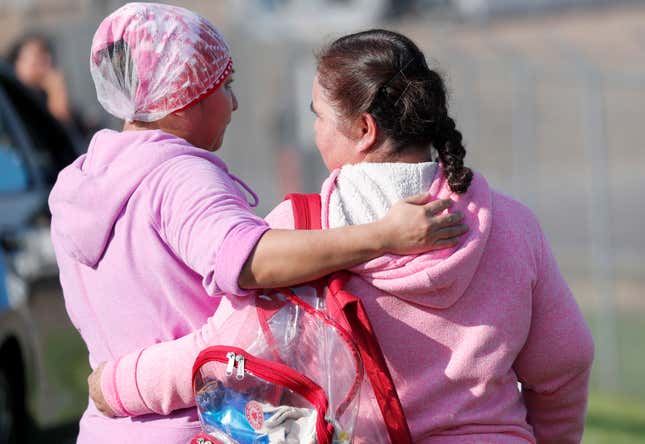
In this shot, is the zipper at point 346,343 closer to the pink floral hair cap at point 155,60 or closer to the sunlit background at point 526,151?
the pink floral hair cap at point 155,60

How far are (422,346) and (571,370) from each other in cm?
42

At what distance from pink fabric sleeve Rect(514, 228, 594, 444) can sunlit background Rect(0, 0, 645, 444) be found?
330cm

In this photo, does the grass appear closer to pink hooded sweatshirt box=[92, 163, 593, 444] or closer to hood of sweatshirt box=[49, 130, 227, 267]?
pink hooded sweatshirt box=[92, 163, 593, 444]

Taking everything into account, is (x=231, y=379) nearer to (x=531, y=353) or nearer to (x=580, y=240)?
(x=531, y=353)

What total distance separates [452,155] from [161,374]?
75 cm

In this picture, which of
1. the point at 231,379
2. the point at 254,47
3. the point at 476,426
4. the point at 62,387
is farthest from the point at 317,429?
the point at 254,47

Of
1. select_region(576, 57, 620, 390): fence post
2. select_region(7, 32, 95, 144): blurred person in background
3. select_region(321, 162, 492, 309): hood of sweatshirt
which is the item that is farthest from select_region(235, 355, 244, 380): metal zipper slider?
select_region(7, 32, 95, 144): blurred person in background

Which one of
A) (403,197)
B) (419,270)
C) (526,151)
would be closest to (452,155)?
(403,197)

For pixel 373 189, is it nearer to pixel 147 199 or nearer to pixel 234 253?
pixel 234 253

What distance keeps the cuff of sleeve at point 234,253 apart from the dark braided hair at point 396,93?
1.12 feet

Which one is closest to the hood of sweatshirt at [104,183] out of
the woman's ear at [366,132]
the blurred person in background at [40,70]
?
the woman's ear at [366,132]

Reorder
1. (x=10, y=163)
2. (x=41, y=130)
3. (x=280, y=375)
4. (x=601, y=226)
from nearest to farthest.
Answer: (x=280, y=375) → (x=10, y=163) → (x=41, y=130) → (x=601, y=226)

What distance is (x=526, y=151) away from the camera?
1089 cm

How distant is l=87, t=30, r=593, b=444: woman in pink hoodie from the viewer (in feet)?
7.64
